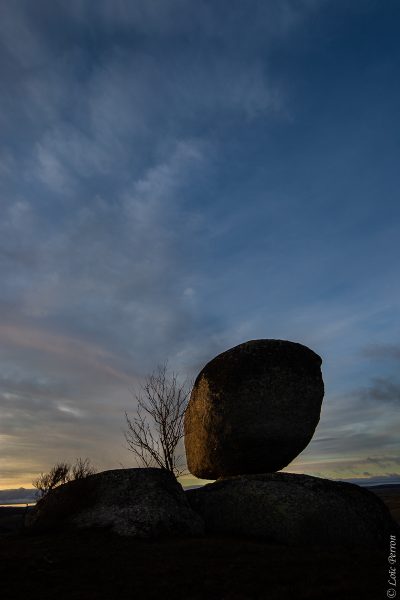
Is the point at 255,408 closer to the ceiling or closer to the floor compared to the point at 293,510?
closer to the ceiling

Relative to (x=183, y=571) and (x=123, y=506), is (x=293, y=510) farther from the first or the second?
(x=183, y=571)

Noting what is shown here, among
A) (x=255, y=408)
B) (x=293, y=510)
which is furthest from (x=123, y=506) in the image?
(x=255, y=408)

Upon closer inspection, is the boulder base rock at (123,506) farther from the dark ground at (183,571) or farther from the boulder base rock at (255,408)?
the boulder base rock at (255,408)

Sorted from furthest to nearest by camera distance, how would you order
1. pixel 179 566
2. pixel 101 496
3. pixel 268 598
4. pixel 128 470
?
pixel 128 470, pixel 101 496, pixel 179 566, pixel 268 598

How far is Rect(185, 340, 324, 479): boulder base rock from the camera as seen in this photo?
1373cm

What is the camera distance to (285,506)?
1145cm

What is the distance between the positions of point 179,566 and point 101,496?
174 inches

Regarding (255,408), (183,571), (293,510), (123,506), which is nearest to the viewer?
(183,571)

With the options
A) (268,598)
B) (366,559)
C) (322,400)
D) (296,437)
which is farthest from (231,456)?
(268,598)

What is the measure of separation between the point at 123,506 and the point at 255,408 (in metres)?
4.93

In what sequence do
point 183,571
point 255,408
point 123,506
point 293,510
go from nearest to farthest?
point 183,571 < point 123,506 < point 293,510 < point 255,408

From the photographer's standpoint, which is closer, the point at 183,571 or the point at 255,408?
the point at 183,571

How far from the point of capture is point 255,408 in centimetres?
1367

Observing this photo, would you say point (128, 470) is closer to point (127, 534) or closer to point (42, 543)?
point (127, 534)
